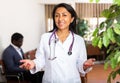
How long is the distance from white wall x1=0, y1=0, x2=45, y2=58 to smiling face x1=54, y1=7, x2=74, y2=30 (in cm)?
297

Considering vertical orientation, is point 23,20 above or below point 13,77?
above

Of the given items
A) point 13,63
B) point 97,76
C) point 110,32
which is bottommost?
point 97,76

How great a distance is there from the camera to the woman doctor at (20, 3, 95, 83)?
221 centimetres

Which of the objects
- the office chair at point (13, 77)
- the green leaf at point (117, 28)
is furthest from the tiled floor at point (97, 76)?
the green leaf at point (117, 28)

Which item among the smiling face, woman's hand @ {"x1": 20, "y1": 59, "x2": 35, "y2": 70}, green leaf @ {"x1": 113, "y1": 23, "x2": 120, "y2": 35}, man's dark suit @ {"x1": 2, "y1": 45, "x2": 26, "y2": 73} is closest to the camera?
green leaf @ {"x1": 113, "y1": 23, "x2": 120, "y2": 35}

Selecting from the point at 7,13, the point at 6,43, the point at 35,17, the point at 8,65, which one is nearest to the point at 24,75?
the point at 8,65

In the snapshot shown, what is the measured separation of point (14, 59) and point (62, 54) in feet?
7.62

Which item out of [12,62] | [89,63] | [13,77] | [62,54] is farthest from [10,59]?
[89,63]

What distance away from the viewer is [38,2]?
7.24 metres

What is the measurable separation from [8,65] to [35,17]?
2.86 meters

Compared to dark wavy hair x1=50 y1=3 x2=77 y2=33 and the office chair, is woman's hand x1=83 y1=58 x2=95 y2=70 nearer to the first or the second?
dark wavy hair x1=50 y1=3 x2=77 y2=33

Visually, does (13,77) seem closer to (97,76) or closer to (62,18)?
(62,18)

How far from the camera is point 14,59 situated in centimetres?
439

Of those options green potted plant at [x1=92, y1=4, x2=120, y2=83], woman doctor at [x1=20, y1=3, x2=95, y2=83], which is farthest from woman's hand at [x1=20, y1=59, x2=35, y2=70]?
green potted plant at [x1=92, y1=4, x2=120, y2=83]
